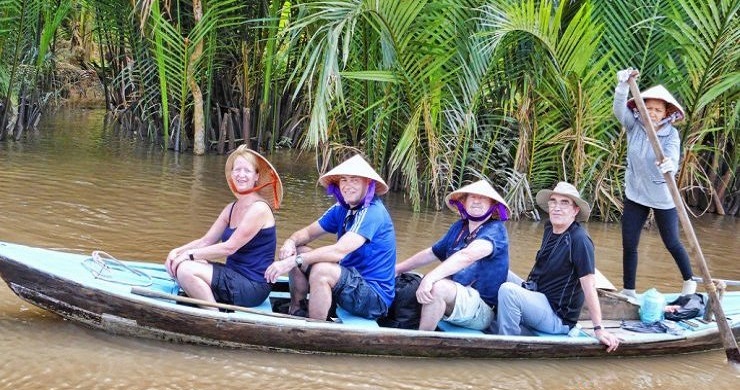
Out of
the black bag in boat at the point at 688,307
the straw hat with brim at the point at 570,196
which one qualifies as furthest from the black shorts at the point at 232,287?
the black bag in boat at the point at 688,307

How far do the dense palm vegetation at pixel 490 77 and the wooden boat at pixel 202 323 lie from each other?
A: 10.2ft

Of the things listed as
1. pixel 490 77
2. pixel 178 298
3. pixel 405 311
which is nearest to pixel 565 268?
pixel 405 311

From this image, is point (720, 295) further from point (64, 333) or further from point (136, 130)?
point (136, 130)

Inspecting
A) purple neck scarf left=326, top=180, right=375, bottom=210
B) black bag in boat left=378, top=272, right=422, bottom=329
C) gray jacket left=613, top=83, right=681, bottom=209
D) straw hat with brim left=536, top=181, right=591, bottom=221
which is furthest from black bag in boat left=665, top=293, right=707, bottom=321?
purple neck scarf left=326, top=180, right=375, bottom=210

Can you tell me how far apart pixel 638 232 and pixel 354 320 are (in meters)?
2.00

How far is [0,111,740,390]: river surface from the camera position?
4438mm

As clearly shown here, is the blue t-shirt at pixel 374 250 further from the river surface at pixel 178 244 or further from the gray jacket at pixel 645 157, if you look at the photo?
the gray jacket at pixel 645 157

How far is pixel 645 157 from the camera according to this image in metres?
5.47

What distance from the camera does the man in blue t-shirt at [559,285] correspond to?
4863 mm

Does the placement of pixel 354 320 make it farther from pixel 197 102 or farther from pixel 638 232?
pixel 197 102

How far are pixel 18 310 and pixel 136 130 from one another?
8.53m

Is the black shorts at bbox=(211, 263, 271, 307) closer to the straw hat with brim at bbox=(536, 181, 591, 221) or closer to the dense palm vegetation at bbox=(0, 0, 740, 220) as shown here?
the straw hat with brim at bbox=(536, 181, 591, 221)

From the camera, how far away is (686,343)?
5305 millimetres

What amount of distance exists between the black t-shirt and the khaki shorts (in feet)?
1.15
